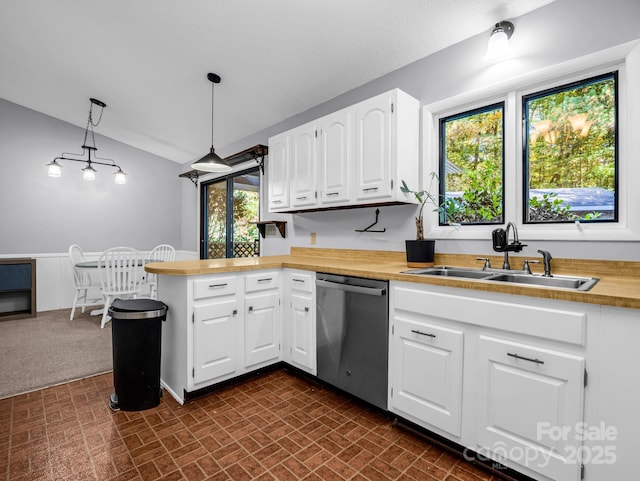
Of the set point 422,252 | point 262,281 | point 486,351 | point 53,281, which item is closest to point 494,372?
point 486,351

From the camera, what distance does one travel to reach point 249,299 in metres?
2.47

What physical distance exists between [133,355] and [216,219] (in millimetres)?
3275

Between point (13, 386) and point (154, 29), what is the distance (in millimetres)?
2980

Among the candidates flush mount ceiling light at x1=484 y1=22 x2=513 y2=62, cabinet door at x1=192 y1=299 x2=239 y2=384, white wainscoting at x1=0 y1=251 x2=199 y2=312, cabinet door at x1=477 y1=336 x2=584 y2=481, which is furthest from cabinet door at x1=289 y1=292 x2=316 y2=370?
white wainscoting at x1=0 y1=251 x2=199 y2=312

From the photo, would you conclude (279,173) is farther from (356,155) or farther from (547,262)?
(547,262)

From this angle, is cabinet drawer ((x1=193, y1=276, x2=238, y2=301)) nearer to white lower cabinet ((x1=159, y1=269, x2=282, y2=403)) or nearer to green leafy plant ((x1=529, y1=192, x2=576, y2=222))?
white lower cabinet ((x1=159, y1=269, x2=282, y2=403))

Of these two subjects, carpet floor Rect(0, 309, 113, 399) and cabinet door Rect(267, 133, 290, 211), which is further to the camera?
cabinet door Rect(267, 133, 290, 211)

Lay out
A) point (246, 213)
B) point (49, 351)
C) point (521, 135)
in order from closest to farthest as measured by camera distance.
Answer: point (521, 135) → point (49, 351) → point (246, 213)

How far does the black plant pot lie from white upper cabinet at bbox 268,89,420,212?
0.33m

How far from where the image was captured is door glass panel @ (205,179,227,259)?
4.96m

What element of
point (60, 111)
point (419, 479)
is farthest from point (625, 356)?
point (60, 111)

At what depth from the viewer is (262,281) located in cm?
255

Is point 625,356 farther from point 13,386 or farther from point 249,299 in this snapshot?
point 13,386

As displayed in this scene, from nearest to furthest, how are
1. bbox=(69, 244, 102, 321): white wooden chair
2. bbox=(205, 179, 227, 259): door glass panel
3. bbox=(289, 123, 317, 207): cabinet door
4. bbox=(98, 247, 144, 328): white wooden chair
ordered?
bbox=(289, 123, 317, 207): cabinet door → bbox=(98, 247, 144, 328): white wooden chair → bbox=(69, 244, 102, 321): white wooden chair → bbox=(205, 179, 227, 259): door glass panel
